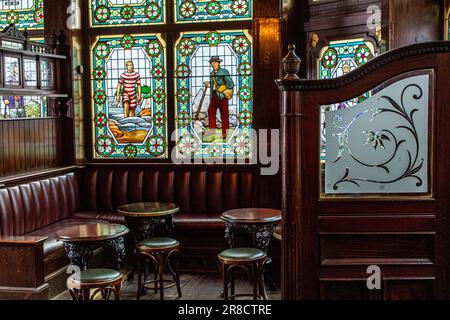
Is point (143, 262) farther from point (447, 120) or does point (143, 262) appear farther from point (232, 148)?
point (447, 120)

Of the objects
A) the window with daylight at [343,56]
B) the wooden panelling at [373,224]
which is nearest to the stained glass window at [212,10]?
the window with daylight at [343,56]

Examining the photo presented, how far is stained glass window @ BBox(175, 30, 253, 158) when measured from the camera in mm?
6754

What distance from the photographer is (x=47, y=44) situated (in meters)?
6.75

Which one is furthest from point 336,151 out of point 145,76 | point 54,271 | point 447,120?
point 145,76

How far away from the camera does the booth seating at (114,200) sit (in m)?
5.64

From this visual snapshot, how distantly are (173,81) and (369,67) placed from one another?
4304mm

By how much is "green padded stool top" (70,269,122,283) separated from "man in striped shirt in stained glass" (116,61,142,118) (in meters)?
2.93

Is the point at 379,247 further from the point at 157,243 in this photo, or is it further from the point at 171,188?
the point at 171,188

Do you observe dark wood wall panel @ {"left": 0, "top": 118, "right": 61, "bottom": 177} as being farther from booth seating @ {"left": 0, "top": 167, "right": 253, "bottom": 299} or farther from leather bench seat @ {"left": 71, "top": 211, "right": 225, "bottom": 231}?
leather bench seat @ {"left": 71, "top": 211, "right": 225, "bottom": 231}

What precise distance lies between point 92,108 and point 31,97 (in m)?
0.77

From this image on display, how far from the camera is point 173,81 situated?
6906 mm

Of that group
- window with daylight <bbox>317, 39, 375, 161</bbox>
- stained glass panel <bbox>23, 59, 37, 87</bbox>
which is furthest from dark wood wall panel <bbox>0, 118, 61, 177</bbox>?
window with daylight <bbox>317, 39, 375, 161</bbox>

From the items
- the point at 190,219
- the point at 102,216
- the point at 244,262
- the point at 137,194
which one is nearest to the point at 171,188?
the point at 137,194

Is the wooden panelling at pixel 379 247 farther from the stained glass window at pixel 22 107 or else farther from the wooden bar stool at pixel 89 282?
the stained glass window at pixel 22 107
